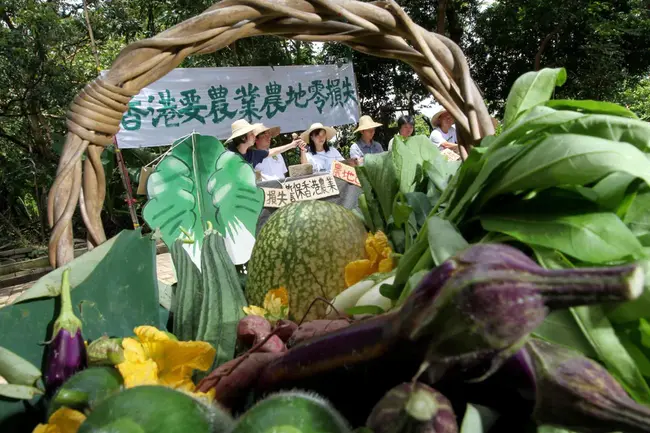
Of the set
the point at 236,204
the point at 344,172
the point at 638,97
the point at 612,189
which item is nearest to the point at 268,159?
the point at 344,172

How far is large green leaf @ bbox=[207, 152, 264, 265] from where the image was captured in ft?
5.10

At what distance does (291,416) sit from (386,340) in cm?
12

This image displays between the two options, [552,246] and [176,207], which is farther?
[176,207]

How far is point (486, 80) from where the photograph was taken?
1139cm

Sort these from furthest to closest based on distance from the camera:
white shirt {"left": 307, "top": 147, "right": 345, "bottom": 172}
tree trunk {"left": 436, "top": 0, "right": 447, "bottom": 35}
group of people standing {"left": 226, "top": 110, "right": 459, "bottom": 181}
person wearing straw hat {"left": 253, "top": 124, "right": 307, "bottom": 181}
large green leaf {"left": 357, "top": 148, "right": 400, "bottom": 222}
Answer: tree trunk {"left": 436, "top": 0, "right": 447, "bottom": 35} < white shirt {"left": 307, "top": 147, "right": 345, "bottom": 172} < person wearing straw hat {"left": 253, "top": 124, "right": 307, "bottom": 181} < group of people standing {"left": 226, "top": 110, "right": 459, "bottom": 181} < large green leaf {"left": 357, "top": 148, "right": 400, "bottom": 222}

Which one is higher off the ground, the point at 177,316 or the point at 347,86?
the point at 347,86

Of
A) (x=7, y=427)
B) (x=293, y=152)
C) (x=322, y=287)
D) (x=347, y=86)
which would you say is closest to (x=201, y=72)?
(x=347, y=86)

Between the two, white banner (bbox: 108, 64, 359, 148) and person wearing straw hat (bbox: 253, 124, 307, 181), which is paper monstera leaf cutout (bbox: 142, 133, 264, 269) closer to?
person wearing straw hat (bbox: 253, 124, 307, 181)

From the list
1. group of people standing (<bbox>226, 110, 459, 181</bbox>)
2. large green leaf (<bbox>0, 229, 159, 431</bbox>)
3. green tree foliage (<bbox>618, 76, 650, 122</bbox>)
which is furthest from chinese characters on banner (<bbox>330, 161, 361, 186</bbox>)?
green tree foliage (<bbox>618, 76, 650, 122</bbox>)

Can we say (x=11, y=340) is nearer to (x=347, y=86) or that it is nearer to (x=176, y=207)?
(x=176, y=207)

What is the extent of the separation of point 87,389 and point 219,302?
398mm

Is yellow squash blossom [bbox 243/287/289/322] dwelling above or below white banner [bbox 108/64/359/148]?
below

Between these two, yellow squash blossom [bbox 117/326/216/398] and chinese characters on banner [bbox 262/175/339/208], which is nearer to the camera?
yellow squash blossom [bbox 117/326/216/398]

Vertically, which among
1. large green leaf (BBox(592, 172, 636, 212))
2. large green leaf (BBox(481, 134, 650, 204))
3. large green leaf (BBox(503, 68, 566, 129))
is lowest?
large green leaf (BBox(592, 172, 636, 212))
